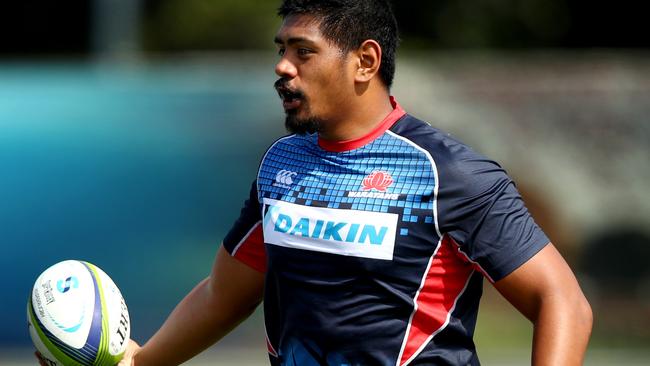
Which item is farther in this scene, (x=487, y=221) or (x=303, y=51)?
(x=303, y=51)

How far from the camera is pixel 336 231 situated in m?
3.86

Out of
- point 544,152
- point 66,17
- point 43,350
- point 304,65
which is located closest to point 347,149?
point 304,65

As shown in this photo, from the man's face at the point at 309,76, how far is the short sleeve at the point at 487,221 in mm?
472

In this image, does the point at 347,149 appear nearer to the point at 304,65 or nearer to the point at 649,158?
the point at 304,65

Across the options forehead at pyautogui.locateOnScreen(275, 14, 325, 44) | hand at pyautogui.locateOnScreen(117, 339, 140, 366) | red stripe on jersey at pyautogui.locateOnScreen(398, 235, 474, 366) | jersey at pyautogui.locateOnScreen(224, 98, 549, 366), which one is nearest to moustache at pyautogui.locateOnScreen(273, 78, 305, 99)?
forehead at pyautogui.locateOnScreen(275, 14, 325, 44)

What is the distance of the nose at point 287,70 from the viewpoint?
395 centimetres

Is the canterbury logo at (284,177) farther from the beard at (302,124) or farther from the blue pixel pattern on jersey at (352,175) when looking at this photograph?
the beard at (302,124)

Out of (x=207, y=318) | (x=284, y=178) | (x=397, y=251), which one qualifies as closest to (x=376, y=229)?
(x=397, y=251)

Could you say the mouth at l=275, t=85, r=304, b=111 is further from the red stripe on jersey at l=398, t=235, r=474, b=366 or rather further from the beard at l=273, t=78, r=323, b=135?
the red stripe on jersey at l=398, t=235, r=474, b=366

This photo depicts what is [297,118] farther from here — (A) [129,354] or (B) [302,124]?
(A) [129,354]

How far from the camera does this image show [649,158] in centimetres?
899

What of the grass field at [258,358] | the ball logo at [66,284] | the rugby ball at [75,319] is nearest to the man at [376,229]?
the rugby ball at [75,319]

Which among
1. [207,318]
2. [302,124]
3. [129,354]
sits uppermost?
[302,124]

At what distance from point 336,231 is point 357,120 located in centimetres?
40
